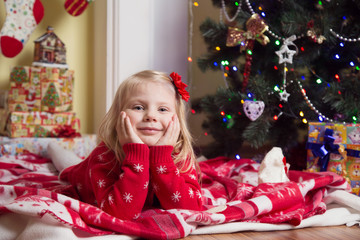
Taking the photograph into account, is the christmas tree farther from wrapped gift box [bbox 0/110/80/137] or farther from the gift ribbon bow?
wrapped gift box [bbox 0/110/80/137]

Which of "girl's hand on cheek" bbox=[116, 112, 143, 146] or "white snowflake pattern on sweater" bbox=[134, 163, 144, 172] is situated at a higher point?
"girl's hand on cheek" bbox=[116, 112, 143, 146]

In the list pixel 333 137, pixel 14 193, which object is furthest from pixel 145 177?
pixel 333 137

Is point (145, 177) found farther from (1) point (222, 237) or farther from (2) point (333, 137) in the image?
(2) point (333, 137)

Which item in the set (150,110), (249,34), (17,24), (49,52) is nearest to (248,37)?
(249,34)

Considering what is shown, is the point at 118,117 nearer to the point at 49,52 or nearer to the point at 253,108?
the point at 253,108

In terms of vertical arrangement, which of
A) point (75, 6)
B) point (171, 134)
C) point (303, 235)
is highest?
point (75, 6)

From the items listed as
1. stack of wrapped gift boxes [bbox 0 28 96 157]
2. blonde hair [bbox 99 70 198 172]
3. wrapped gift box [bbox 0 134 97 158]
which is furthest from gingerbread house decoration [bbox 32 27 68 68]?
blonde hair [bbox 99 70 198 172]

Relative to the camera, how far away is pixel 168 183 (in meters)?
1.03

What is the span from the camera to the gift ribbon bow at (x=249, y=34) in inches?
69.0

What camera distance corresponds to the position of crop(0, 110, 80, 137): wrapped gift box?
2088 mm

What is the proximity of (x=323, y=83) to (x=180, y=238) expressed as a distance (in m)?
1.07

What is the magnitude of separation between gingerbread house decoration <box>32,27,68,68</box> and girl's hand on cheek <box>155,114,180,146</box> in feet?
4.43

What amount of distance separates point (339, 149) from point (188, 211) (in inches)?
27.6

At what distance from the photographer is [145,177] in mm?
1001
